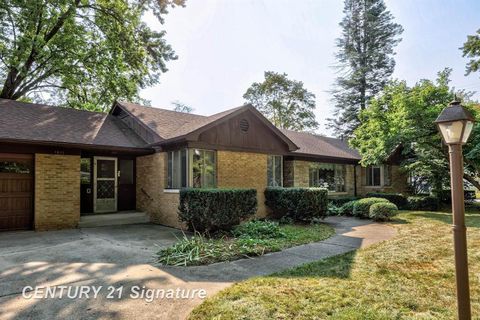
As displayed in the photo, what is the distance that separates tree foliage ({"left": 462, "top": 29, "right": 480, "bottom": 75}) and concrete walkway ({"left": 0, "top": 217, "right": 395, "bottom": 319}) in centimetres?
760

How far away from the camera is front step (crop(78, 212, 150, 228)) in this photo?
10.5 m

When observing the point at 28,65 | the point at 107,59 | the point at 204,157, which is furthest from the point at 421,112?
the point at 28,65

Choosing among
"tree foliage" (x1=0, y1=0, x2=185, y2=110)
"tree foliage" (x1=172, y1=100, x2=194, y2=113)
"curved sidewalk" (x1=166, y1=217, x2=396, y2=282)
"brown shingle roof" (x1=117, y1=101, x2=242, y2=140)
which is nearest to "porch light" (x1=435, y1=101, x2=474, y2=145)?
"curved sidewalk" (x1=166, y1=217, x2=396, y2=282)

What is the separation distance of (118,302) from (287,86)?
101ft

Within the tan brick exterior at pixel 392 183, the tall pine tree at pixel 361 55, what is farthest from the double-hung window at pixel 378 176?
the tall pine tree at pixel 361 55

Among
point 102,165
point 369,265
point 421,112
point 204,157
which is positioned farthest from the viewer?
point 421,112

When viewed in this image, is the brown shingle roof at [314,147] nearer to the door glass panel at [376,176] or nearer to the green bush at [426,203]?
the door glass panel at [376,176]

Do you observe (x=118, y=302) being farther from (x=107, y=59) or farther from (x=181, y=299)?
(x=107, y=59)

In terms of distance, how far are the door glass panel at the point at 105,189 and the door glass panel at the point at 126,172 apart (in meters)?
0.41

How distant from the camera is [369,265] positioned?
5.66m

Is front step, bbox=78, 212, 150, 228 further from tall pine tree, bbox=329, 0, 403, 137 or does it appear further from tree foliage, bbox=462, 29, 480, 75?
tall pine tree, bbox=329, 0, 403, 137

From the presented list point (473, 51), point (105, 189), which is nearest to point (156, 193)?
point (105, 189)

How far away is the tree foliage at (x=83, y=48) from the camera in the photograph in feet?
49.7

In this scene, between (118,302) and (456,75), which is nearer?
(118,302)
